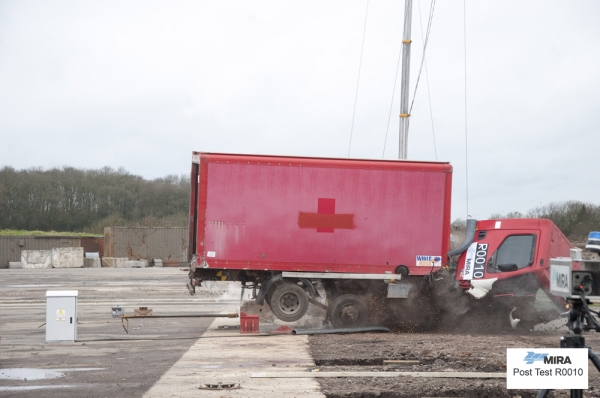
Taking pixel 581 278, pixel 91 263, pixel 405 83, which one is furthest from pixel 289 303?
pixel 91 263

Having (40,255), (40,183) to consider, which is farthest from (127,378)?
(40,183)

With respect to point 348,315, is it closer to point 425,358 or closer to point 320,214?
point 320,214

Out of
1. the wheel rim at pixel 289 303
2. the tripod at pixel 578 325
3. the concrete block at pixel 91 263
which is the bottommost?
the concrete block at pixel 91 263

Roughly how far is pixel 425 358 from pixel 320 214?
4495 millimetres

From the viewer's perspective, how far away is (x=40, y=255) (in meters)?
52.3

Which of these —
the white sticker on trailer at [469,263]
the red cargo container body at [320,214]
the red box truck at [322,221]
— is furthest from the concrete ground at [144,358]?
the white sticker on trailer at [469,263]

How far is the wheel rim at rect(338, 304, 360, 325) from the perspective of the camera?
1376cm

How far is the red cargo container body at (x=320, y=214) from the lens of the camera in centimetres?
1370

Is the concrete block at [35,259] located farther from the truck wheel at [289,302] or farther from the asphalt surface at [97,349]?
the truck wheel at [289,302]

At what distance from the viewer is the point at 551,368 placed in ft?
15.1

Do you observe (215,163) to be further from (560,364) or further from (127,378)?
(560,364)

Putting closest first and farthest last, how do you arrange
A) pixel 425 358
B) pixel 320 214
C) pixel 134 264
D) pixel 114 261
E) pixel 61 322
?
pixel 425 358
pixel 61 322
pixel 320 214
pixel 134 264
pixel 114 261

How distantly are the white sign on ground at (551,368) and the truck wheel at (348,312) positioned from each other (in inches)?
363

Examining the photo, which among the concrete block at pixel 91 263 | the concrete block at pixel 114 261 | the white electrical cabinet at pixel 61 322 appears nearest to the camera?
the white electrical cabinet at pixel 61 322
